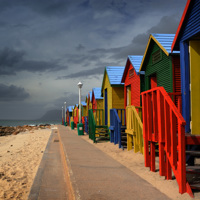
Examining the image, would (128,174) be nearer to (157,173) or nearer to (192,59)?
(157,173)

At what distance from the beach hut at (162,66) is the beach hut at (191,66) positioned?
187 cm

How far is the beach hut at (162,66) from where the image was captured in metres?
9.63

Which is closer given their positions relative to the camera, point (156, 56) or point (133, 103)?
point (156, 56)

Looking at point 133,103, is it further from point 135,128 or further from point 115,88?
point 135,128

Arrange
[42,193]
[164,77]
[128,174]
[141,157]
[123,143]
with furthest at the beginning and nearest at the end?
[123,143] → [164,77] → [141,157] → [128,174] → [42,193]

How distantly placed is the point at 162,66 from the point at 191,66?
3.99 m

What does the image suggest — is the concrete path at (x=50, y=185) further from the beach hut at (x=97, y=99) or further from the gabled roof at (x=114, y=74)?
the beach hut at (x=97, y=99)

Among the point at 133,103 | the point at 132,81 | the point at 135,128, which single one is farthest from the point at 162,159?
the point at 132,81

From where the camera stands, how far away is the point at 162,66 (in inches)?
414

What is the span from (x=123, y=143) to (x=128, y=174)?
254 inches

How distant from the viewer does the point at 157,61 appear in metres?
11.0

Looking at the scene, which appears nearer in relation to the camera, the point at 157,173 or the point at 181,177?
the point at 181,177

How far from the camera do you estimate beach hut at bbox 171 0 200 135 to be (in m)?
6.50

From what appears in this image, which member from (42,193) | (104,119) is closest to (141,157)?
(42,193)
